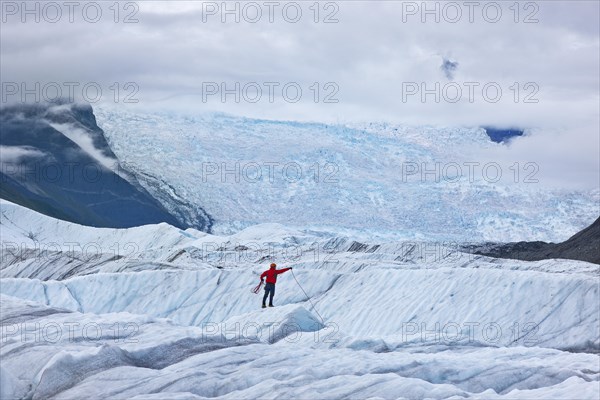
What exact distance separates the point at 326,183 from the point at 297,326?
68552 millimetres

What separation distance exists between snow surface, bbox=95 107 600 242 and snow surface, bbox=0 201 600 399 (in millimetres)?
22865

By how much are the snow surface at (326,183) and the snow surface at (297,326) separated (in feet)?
75.0

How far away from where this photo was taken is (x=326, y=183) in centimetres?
9406

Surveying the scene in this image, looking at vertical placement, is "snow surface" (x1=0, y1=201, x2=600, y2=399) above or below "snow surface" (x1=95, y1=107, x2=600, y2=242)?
below

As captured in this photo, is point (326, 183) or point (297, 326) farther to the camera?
point (326, 183)

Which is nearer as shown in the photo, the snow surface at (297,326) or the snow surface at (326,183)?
the snow surface at (297,326)

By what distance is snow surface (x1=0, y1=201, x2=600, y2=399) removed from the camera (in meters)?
19.0

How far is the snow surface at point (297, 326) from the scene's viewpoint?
62.2 feet

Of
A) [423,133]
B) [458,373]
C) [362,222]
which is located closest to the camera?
[458,373]

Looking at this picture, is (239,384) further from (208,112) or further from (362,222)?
(208,112)

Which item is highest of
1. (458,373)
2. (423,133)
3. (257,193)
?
(423,133)

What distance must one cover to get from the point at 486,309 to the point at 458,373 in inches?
606

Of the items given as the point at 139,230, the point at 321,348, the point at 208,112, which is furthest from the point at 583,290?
the point at 208,112

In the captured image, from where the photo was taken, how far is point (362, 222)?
302 ft
